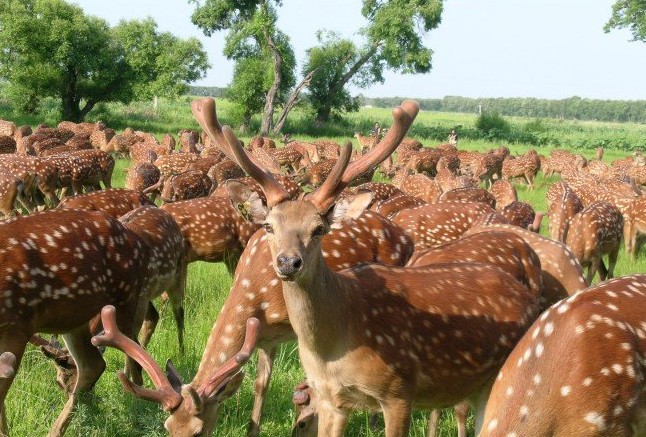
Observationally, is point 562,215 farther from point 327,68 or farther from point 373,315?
point 327,68

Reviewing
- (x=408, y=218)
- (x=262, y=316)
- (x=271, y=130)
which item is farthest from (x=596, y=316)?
(x=271, y=130)

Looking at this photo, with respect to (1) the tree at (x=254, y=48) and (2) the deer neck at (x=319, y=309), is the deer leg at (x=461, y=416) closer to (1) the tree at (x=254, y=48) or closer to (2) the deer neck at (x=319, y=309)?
(2) the deer neck at (x=319, y=309)

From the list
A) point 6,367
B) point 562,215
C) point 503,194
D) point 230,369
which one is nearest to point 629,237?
point 562,215

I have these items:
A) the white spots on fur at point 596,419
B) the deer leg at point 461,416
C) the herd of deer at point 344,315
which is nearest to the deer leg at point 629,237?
the herd of deer at point 344,315

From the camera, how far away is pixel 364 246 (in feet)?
17.7

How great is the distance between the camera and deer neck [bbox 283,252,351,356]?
3436mm

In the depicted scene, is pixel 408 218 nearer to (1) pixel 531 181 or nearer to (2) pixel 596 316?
(2) pixel 596 316

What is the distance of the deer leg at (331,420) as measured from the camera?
3.74m

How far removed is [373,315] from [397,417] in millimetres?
512

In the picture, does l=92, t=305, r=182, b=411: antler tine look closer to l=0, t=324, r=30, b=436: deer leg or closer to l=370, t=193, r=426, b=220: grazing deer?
l=0, t=324, r=30, b=436: deer leg

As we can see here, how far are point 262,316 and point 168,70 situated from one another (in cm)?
3842

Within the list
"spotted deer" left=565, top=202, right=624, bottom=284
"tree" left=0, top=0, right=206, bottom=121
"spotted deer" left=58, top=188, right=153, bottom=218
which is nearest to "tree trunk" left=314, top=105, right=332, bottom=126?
"tree" left=0, top=0, right=206, bottom=121

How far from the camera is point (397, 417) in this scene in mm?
3625

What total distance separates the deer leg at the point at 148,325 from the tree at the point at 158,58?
33.7 m
